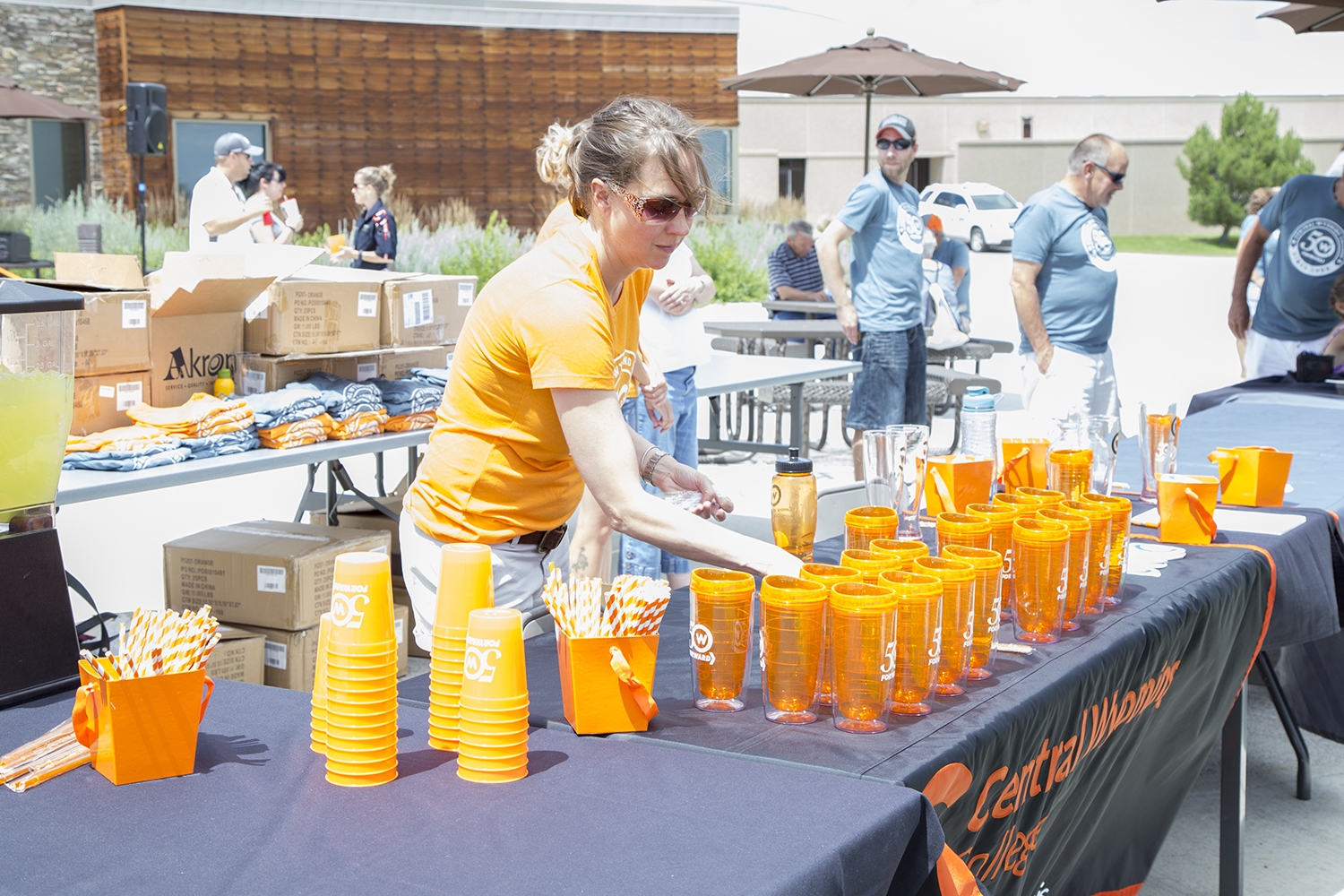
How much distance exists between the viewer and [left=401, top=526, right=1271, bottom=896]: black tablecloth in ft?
4.64

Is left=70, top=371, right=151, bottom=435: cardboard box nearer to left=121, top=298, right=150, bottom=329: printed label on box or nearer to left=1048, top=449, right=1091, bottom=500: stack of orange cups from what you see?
left=121, top=298, right=150, bottom=329: printed label on box

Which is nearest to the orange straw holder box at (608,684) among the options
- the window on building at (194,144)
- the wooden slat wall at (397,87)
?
the wooden slat wall at (397,87)

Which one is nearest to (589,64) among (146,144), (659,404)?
(146,144)

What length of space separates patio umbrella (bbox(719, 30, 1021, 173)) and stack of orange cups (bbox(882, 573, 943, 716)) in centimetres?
869

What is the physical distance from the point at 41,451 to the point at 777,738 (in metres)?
1.05

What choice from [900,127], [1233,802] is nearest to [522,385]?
[1233,802]

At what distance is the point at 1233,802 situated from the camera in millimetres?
2521

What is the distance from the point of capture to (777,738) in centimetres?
142

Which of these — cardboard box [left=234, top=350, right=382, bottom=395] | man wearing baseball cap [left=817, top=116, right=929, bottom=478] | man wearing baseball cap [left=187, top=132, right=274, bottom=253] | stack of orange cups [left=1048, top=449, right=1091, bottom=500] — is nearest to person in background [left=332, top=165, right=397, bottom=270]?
man wearing baseball cap [left=187, top=132, right=274, bottom=253]

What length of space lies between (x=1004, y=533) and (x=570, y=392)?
706 mm

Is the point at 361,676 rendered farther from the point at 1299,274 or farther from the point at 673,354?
the point at 1299,274

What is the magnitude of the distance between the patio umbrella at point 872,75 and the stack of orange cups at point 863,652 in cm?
876

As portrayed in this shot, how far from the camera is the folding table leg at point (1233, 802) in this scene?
→ 8.29 ft

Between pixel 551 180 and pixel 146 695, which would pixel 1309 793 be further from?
pixel 146 695
